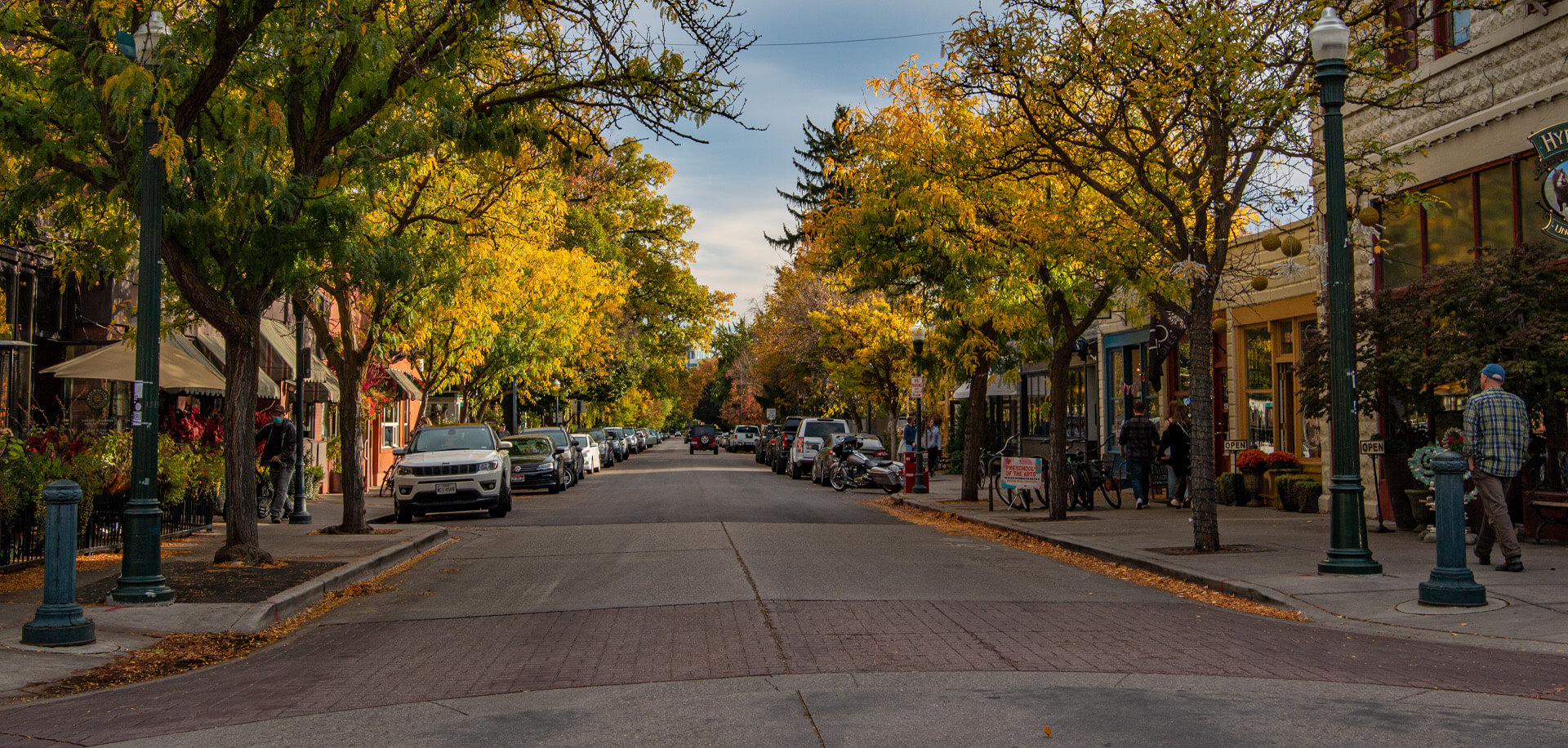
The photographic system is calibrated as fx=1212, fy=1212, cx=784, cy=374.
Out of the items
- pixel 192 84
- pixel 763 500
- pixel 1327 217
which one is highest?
pixel 192 84

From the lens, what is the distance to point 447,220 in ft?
54.1

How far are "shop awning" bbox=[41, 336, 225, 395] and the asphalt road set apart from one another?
6.24 m

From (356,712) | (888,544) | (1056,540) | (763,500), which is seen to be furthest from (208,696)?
(763,500)

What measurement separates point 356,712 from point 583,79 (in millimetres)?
8046

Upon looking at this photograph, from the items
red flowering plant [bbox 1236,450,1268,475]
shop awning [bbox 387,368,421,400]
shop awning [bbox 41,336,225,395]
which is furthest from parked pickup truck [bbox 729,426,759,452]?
shop awning [bbox 41,336,225,395]

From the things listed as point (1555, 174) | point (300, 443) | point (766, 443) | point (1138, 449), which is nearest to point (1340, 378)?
point (1555, 174)

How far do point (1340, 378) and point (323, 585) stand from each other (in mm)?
9735

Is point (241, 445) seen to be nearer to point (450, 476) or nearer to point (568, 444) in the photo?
point (450, 476)

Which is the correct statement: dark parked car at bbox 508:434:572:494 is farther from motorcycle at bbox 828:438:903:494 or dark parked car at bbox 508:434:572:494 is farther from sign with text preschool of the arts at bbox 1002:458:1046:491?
sign with text preschool of the arts at bbox 1002:458:1046:491

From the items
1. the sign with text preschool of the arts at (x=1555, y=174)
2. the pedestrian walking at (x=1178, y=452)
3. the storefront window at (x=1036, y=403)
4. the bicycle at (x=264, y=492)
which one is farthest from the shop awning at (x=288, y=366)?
the sign with text preschool of the arts at (x=1555, y=174)

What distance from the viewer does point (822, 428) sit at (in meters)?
37.4

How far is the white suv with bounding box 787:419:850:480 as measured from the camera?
3659 centimetres

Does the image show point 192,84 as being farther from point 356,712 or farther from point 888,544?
point 888,544

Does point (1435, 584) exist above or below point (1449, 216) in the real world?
below
